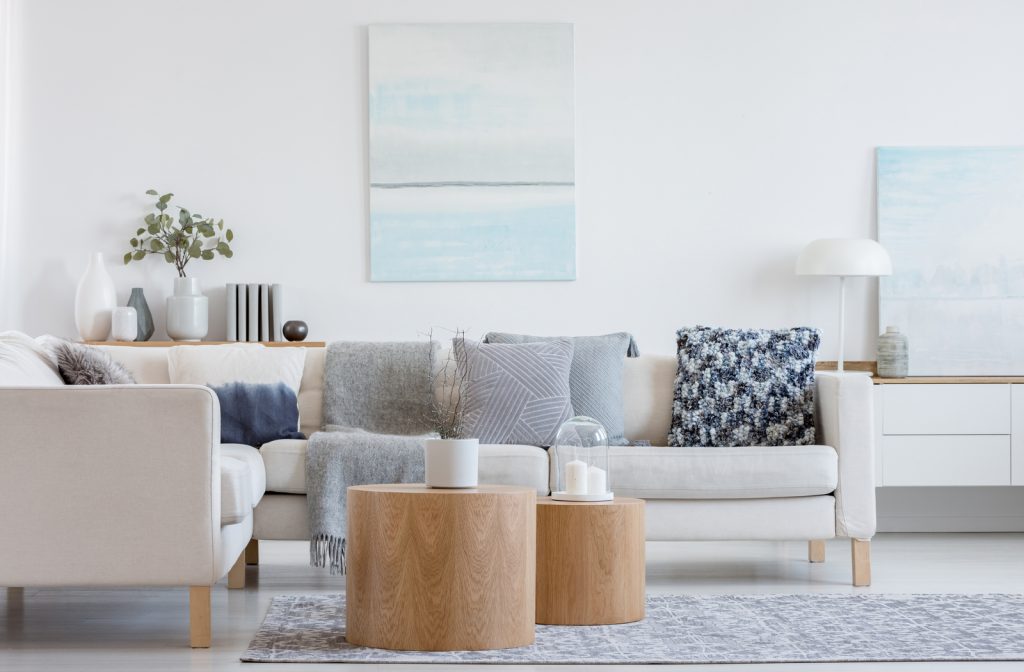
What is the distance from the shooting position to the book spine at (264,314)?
5.11 meters

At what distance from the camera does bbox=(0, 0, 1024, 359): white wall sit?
5258 mm

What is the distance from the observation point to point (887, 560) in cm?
431

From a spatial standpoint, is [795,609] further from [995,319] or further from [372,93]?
[372,93]

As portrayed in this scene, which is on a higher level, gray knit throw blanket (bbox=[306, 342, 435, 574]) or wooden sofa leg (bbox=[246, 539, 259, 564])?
gray knit throw blanket (bbox=[306, 342, 435, 574])

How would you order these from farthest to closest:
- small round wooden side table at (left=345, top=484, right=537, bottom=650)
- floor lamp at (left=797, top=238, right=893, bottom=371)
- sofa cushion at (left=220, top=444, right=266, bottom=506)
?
floor lamp at (left=797, top=238, right=893, bottom=371) < sofa cushion at (left=220, top=444, right=266, bottom=506) < small round wooden side table at (left=345, top=484, right=537, bottom=650)

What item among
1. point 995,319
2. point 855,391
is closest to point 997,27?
point 995,319

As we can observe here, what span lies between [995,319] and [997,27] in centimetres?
Result: 135

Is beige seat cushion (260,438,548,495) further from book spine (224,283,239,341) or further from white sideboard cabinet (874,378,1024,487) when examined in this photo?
white sideboard cabinet (874,378,1024,487)

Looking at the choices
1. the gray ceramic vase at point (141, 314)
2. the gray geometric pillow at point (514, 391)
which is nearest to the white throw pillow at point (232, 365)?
the gray geometric pillow at point (514, 391)

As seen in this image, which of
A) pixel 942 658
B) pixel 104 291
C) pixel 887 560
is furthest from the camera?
pixel 104 291

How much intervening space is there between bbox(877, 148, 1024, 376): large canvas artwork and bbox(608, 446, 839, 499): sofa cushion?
5.89 feet

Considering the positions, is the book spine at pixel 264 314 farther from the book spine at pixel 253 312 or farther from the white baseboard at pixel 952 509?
the white baseboard at pixel 952 509

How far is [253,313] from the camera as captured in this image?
201 inches

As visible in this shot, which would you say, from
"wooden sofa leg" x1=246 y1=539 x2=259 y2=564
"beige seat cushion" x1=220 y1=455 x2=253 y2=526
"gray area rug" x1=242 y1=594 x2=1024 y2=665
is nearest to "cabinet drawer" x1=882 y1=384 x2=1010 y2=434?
"gray area rug" x1=242 y1=594 x2=1024 y2=665
